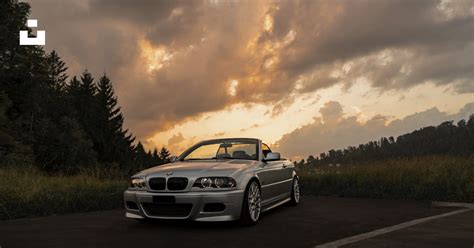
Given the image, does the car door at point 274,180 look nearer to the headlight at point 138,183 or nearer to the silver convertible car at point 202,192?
the silver convertible car at point 202,192

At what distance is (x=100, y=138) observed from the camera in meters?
61.2

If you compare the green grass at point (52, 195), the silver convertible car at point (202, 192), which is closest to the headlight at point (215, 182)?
the silver convertible car at point (202, 192)

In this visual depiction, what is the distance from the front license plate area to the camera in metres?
7.10

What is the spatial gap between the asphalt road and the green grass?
0.74 meters

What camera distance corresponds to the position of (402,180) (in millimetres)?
13484

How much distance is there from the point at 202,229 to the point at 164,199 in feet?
2.55

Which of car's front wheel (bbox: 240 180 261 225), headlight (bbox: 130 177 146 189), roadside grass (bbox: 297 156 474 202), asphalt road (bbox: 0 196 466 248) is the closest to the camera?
asphalt road (bbox: 0 196 466 248)

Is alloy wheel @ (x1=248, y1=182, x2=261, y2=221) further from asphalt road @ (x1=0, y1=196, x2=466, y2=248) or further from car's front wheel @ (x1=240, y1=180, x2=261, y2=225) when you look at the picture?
asphalt road @ (x1=0, y1=196, x2=466, y2=248)

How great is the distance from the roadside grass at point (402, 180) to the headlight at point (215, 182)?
286 inches

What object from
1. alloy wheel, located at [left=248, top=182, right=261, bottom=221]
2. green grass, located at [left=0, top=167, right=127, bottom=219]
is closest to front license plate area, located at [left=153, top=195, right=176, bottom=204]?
alloy wheel, located at [left=248, top=182, right=261, bottom=221]

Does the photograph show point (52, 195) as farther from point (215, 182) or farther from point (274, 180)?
point (274, 180)

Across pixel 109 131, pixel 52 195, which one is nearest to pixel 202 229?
pixel 52 195

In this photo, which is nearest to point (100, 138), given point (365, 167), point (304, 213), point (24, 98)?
point (24, 98)

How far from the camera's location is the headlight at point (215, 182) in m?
7.11
